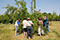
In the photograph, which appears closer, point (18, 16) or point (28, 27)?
point (28, 27)

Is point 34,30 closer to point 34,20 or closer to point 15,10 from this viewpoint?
point 34,20

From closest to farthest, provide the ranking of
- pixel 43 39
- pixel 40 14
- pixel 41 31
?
pixel 43 39 < pixel 41 31 < pixel 40 14

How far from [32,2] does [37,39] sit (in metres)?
4.11

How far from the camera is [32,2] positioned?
353 inches

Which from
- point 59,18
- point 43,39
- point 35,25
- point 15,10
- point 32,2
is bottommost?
point 59,18

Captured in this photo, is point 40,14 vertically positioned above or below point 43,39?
above

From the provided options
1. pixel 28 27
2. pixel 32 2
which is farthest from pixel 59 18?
pixel 28 27

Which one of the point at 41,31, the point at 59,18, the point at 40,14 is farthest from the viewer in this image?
the point at 59,18

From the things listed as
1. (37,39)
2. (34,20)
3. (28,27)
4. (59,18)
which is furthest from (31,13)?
(59,18)

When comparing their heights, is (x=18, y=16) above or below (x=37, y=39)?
above

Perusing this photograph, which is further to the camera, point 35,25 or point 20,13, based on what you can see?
point 20,13

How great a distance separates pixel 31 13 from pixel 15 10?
1.71 metres

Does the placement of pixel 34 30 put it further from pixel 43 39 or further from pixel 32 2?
pixel 32 2

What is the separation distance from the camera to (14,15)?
348 inches
